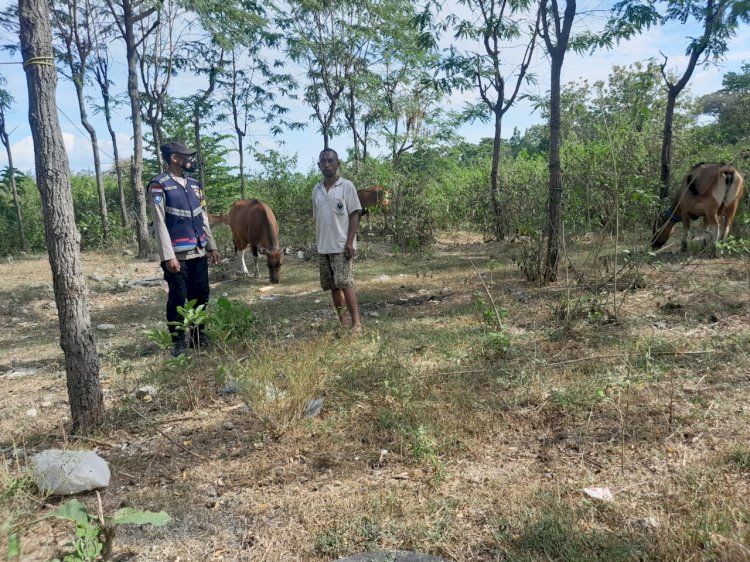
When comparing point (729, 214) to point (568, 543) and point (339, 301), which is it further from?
point (568, 543)

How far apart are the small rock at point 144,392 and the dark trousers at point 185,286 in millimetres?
587

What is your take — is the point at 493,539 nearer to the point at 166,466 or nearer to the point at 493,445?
the point at 493,445

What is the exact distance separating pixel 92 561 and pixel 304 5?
47.0 ft

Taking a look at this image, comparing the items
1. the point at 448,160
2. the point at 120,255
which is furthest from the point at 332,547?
the point at 448,160

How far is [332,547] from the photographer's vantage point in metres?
2.02

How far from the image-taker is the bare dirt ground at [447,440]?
79.9 inches

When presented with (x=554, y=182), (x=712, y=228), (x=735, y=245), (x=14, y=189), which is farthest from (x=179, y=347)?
(x=14, y=189)

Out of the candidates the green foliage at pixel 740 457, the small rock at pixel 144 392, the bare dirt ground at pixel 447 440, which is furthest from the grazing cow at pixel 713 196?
the small rock at pixel 144 392

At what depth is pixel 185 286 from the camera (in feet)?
14.2

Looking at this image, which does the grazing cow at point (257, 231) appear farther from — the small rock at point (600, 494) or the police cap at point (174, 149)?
the small rock at point (600, 494)

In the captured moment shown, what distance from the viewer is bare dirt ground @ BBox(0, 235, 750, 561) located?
79.9 inches

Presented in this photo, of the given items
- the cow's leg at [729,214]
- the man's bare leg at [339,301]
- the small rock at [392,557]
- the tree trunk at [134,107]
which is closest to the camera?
the small rock at [392,557]

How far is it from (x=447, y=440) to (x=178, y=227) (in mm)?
2874

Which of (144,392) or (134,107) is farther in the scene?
(134,107)
